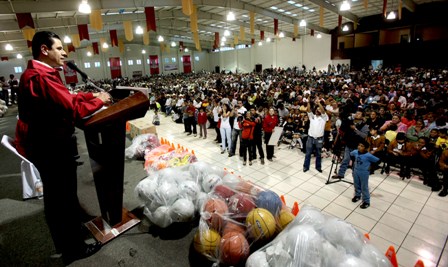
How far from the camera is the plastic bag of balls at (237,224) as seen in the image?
2.36 m

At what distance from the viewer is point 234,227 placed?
254 centimetres

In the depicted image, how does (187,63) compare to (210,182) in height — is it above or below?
above

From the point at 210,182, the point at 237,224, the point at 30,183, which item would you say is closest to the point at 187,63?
the point at 30,183

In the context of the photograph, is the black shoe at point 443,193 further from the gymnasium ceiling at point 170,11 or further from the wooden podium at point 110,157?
the gymnasium ceiling at point 170,11

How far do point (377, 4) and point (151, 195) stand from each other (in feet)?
64.2

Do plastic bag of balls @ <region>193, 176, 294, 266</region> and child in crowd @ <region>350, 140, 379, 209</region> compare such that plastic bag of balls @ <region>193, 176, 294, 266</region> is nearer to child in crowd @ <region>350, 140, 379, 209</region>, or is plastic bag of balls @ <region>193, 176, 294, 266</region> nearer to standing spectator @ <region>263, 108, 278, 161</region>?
child in crowd @ <region>350, 140, 379, 209</region>

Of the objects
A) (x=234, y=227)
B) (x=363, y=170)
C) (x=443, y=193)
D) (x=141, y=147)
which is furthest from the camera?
(x=141, y=147)

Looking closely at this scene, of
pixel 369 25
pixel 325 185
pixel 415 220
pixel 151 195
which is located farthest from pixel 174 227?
pixel 369 25

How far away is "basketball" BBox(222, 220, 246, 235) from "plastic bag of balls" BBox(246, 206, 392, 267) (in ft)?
1.26

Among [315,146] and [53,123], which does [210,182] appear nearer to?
[53,123]

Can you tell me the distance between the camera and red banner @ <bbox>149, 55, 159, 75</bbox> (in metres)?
35.8

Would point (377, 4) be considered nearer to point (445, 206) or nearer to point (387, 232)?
point (445, 206)

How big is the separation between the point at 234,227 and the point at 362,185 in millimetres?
3010

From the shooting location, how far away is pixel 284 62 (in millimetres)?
30797
